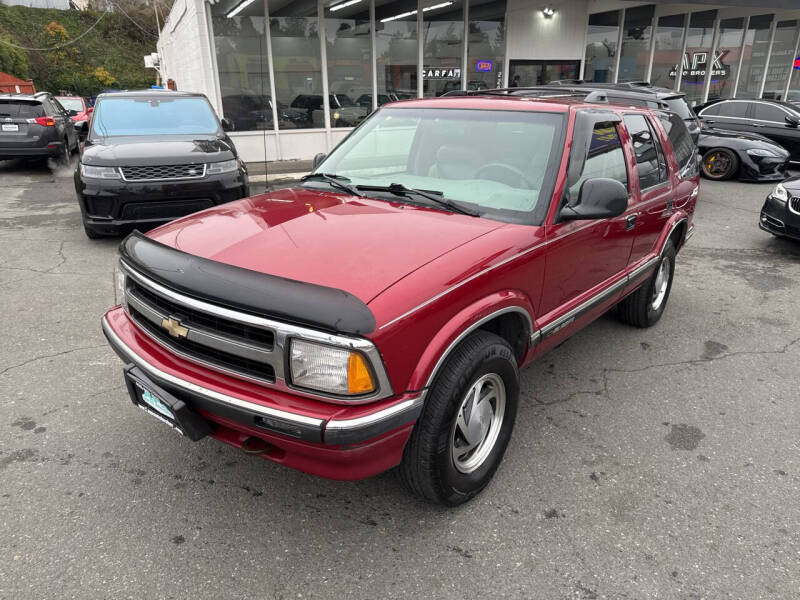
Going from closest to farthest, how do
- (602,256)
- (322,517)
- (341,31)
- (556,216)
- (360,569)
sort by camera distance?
(360,569)
(322,517)
(556,216)
(602,256)
(341,31)

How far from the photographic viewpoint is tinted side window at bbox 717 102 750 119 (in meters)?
12.8

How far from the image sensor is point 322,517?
2.62m

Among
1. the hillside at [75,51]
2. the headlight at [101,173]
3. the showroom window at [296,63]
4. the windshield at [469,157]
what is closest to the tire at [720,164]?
the showroom window at [296,63]

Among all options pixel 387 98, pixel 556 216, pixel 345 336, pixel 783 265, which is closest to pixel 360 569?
pixel 345 336

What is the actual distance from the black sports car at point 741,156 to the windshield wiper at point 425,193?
1016 cm

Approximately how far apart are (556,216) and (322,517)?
1.87m

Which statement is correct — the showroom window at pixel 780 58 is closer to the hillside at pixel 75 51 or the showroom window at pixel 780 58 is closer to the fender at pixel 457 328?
the fender at pixel 457 328

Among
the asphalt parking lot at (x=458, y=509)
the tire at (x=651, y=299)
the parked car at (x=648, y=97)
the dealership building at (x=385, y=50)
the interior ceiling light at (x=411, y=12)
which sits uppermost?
the interior ceiling light at (x=411, y=12)

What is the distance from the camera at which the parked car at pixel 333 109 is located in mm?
13430

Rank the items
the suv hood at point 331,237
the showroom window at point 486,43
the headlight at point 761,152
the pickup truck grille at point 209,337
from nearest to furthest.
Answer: the pickup truck grille at point 209,337
the suv hood at point 331,237
the headlight at point 761,152
the showroom window at point 486,43

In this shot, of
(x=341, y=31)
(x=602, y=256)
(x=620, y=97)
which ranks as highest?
(x=341, y=31)

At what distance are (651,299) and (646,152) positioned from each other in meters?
1.26

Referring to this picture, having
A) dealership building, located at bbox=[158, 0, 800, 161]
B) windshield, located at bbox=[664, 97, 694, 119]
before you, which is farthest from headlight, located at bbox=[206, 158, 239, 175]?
windshield, located at bbox=[664, 97, 694, 119]

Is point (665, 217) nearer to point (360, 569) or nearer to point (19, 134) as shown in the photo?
point (360, 569)
